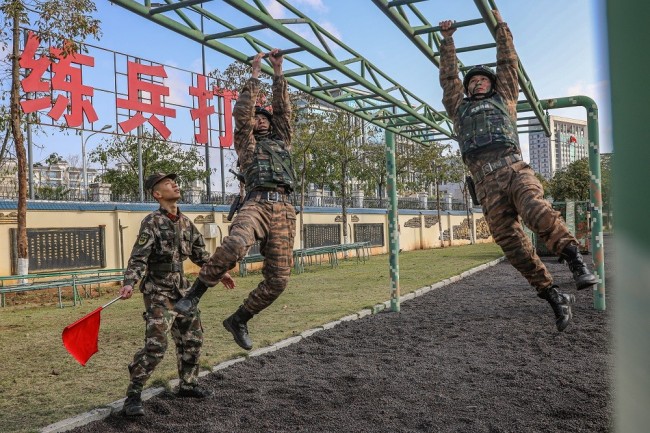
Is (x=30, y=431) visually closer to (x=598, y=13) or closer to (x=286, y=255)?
(x=286, y=255)

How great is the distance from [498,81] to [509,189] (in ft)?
2.65

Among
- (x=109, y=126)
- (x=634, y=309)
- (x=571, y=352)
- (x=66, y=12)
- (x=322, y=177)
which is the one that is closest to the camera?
(x=634, y=309)

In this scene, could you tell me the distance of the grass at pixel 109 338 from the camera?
445 centimetres

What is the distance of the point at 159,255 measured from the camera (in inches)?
168

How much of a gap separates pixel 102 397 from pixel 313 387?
168 cm

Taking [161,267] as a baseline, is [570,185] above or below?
above

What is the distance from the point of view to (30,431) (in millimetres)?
3643

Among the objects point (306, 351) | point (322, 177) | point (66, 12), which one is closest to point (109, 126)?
point (66, 12)

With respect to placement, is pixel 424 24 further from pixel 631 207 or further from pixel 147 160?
pixel 147 160

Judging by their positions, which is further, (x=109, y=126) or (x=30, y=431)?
(x=109, y=126)

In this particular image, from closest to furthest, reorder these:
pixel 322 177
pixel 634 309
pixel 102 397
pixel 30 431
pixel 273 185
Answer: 1. pixel 634 309
2. pixel 30 431
3. pixel 273 185
4. pixel 102 397
5. pixel 322 177

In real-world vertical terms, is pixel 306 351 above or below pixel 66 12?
below

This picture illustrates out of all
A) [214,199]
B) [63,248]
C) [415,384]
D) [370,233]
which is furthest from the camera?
[370,233]

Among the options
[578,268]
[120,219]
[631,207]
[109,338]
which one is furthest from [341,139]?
[631,207]
